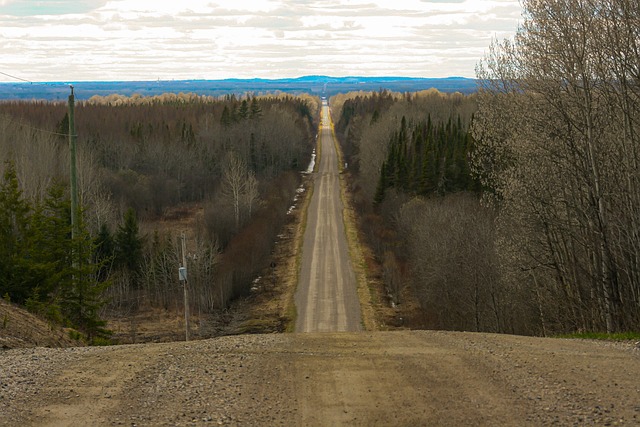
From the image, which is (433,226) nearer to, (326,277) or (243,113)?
(326,277)

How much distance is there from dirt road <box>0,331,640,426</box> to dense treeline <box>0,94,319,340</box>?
342 inches

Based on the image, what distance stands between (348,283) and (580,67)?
26.0 metres

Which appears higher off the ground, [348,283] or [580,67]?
[580,67]

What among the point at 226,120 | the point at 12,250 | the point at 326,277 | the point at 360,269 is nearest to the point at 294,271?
the point at 326,277

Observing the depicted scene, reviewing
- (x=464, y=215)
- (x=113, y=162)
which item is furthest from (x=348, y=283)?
(x=113, y=162)

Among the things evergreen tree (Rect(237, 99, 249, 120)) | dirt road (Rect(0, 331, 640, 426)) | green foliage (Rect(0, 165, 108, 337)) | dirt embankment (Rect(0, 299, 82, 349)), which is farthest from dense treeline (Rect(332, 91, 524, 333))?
evergreen tree (Rect(237, 99, 249, 120))

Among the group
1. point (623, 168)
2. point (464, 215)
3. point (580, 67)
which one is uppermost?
point (580, 67)

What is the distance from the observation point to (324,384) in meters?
Answer: 10.5

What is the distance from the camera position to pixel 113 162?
267 ft

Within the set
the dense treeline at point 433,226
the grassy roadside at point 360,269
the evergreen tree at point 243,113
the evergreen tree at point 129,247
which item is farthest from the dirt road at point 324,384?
the evergreen tree at point 243,113

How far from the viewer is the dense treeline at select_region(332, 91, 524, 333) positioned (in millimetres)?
31297

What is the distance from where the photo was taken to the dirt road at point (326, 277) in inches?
1379

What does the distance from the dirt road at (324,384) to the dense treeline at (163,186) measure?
342 inches

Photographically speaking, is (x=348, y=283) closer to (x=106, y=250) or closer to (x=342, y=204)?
(x=106, y=250)
